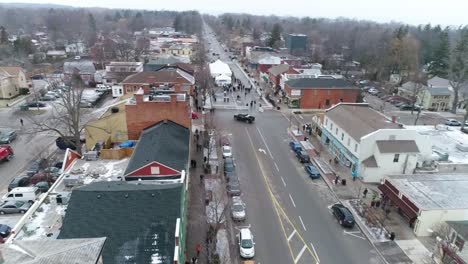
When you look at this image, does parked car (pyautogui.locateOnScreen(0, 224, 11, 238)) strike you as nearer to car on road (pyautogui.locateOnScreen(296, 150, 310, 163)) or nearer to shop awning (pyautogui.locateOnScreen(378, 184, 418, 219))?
car on road (pyautogui.locateOnScreen(296, 150, 310, 163))

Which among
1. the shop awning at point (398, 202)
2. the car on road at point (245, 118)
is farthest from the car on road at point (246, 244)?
the car on road at point (245, 118)

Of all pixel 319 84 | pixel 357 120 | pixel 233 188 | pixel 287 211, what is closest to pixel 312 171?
pixel 287 211

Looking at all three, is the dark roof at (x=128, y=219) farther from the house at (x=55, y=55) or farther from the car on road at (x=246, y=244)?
the house at (x=55, y=55)

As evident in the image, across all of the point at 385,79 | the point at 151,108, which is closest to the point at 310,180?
the point at 151,108

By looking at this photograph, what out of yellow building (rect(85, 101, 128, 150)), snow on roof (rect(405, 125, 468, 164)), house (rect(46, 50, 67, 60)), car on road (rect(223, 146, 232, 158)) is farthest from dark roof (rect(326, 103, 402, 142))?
house (rect(46, 50, 67, 60))

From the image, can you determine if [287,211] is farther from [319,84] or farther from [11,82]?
[11,82]

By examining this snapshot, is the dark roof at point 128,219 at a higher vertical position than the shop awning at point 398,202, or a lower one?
higher

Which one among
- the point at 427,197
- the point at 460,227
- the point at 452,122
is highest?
the point at 427,197
